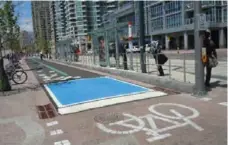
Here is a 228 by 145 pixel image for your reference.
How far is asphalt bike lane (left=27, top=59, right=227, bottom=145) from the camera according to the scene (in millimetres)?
4965

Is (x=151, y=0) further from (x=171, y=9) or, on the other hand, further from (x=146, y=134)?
(x=146, y=134)

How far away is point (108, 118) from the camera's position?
20.9ft

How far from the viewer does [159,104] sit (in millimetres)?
Result: 7379

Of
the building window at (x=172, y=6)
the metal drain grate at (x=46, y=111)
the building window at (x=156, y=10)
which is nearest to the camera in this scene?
the metal drain grate at (x=46, y=111)

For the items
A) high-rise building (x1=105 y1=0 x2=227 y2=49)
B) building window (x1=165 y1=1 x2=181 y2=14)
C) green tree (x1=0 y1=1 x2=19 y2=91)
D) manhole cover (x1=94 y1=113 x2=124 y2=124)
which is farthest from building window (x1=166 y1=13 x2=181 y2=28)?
manhole cover (x1=94 y1=113 x2=124 y2=124)

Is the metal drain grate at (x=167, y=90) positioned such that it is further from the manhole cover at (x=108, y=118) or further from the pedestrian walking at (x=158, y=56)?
the manhole cover at (x=108, y=118)

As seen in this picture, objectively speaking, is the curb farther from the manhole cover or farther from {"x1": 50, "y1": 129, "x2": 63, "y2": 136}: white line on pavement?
{"x1": 50, "y1": 129, "x2": 63, "y2": 136}: white line on pavement

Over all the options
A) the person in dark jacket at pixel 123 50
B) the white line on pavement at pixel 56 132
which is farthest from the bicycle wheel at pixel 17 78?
the white line on pavement at pixel 56 132

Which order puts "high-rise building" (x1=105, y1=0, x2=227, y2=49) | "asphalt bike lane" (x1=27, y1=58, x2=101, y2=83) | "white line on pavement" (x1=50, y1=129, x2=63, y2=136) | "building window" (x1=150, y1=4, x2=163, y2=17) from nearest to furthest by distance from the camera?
"white line on pavement" (x1=50, y1=129, x2=63, y2=136), "asphalt bike lane" (x1=27, y1=58, x2=101, y2=83), "high-rise building" (x1=105, y1=0, x2=227, y2=49), "building window" (x1=150, y1=4, x2=163, y2=17)

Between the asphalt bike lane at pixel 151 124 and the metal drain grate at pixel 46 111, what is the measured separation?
439 millimetres

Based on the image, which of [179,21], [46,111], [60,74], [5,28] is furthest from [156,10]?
[46,111]

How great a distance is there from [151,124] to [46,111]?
3.19 m

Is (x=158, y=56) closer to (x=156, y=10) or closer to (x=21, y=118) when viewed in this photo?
(x=21, y=118)

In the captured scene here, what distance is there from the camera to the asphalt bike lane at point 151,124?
16.3ft
